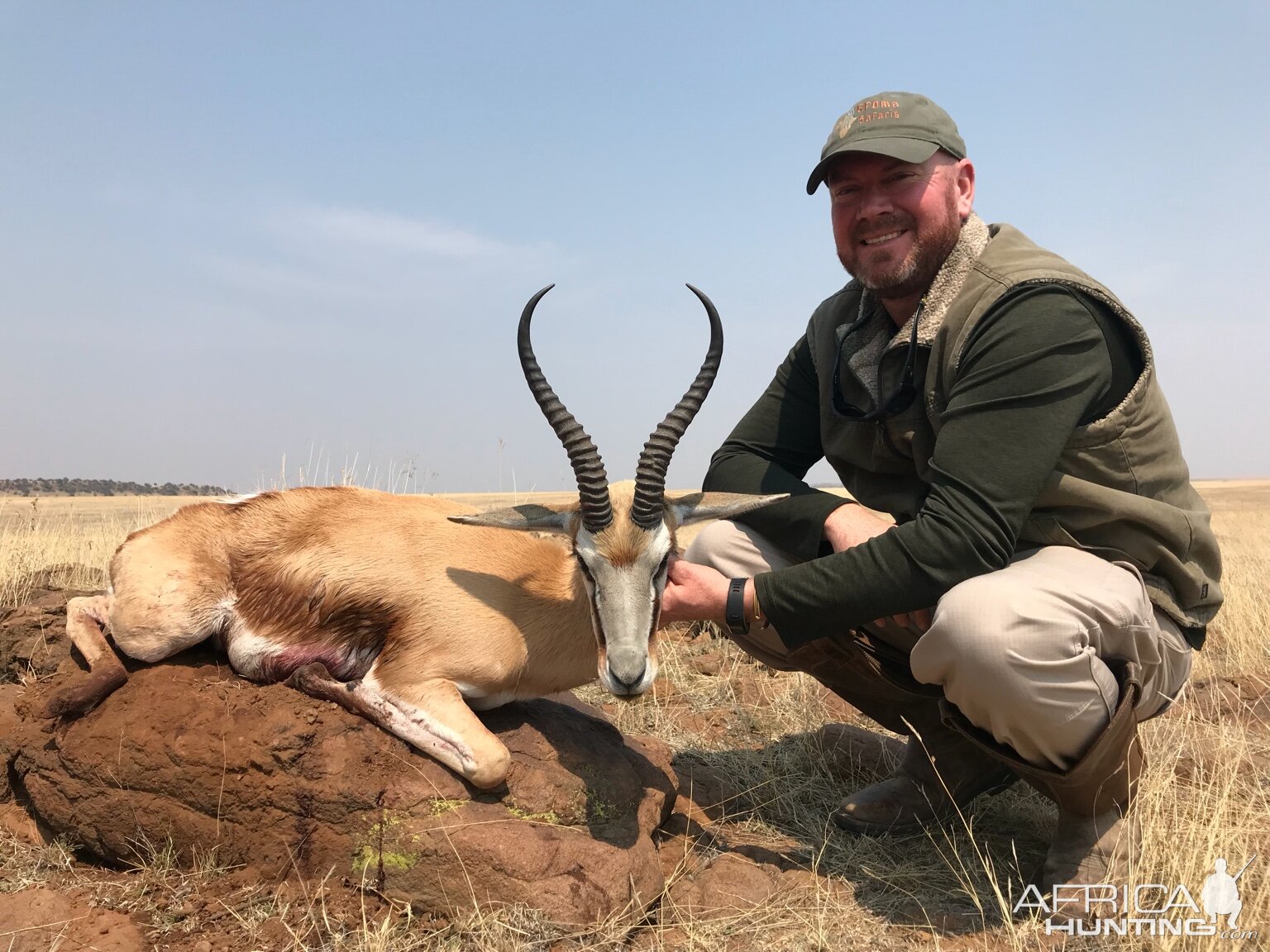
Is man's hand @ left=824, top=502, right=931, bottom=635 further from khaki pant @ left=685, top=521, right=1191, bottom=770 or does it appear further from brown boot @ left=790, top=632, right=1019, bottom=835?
khaki pant @ left=685, top=521, right=1191, bottom=770

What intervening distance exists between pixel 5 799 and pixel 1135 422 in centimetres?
591

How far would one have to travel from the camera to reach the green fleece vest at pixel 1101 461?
14.0 feet

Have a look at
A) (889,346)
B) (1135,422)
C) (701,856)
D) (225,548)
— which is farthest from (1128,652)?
(225,548)

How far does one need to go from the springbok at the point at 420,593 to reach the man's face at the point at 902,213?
1014 millimetres

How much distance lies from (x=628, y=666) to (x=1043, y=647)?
1.71 metres

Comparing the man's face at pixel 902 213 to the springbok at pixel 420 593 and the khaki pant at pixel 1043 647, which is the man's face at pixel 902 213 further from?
the khaki pant at pixel 1043 647

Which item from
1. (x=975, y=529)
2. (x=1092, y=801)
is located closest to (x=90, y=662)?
(x=975, y=529)

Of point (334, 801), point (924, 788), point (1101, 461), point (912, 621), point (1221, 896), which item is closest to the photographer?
point (1221, 896)

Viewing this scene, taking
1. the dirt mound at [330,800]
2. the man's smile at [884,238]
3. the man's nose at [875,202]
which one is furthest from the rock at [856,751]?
the man's nose at [875,202]

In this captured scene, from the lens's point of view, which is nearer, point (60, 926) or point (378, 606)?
point (60, 926)

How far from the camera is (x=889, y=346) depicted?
4828mm

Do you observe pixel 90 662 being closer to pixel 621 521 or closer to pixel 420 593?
pixel 420 593

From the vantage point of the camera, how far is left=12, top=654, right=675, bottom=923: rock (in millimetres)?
3990

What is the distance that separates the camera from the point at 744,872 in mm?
4422
